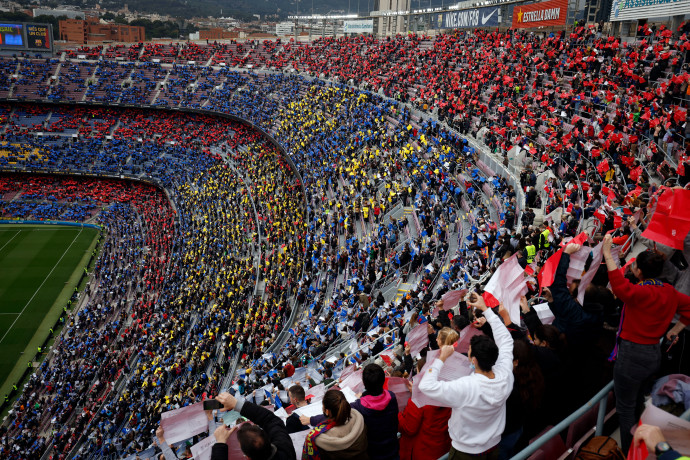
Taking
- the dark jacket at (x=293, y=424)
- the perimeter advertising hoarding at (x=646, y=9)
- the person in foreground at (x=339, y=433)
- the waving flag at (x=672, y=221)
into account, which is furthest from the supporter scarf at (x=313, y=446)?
the perimeter advertising hoarding at (x=646, y=9)

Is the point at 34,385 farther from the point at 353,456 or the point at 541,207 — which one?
the point at 353,456

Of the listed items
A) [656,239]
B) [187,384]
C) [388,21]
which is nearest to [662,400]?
[656,239]

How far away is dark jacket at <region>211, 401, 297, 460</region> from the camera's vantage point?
3.42 metres

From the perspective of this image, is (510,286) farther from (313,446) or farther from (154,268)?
(154,268)

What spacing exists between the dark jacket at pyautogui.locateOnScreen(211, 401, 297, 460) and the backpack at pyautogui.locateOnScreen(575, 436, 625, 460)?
197 centimetres

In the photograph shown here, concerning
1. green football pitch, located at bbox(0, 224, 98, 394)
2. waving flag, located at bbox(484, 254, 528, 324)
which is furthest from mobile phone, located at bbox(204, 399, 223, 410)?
green football pitch, located at bbox(0, 224, 98, 394)

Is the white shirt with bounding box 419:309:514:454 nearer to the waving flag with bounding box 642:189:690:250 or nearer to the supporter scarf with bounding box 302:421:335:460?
the supporter scarf with bounding box 302:421:335:460

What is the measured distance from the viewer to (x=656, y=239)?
174 inches

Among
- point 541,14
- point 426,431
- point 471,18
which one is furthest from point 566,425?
point 471,18

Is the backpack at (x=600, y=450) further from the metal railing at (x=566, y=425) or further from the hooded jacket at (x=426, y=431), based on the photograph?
the hooded jacket at (x=426, y=431)

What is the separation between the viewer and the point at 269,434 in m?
3.67

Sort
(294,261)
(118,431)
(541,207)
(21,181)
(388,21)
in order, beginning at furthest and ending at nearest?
1. (388,21)
2. (21,181)
3. (294,261)
4. (118,431)
5. (541,207)

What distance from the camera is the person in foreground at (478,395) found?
3246 millimetres

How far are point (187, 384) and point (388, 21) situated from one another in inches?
1690
